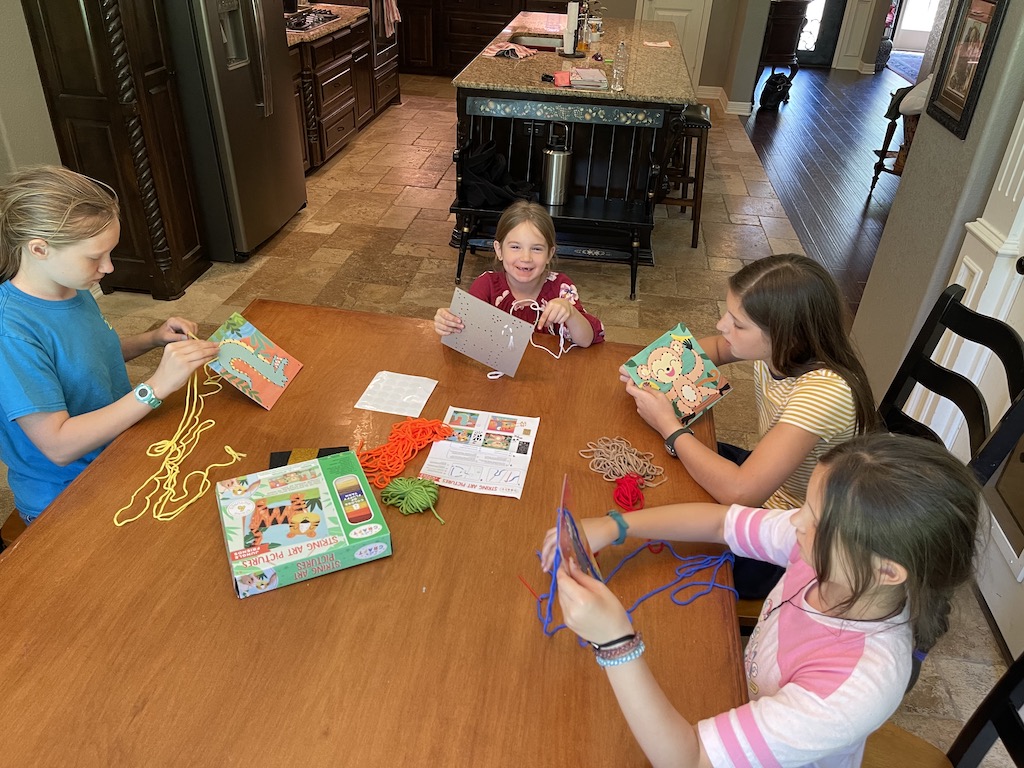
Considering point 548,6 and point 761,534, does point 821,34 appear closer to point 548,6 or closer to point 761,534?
point 548,6

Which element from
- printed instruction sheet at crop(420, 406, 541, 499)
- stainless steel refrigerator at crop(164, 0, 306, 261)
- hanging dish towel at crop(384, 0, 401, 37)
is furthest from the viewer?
hanging dish towel at crop(384, 0, 401, 37)

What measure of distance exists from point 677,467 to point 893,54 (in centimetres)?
1168

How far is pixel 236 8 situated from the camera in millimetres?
3379

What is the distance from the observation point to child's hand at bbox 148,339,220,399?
1338mm

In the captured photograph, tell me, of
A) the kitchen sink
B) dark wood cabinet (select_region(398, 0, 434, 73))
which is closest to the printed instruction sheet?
the kitchen sink

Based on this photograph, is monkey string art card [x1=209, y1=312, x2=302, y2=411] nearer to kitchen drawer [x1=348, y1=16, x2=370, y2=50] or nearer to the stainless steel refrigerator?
the stainless steel refrigerator

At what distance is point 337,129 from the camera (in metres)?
5.31

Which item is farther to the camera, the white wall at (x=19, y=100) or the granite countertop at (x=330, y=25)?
the granite countertop at (x=330, y=25)

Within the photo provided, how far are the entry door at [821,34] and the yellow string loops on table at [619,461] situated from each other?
946 cm

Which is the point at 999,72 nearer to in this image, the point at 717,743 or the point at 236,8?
the point at 717,743

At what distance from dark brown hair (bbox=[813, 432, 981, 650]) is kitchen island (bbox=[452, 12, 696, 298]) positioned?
109 inches

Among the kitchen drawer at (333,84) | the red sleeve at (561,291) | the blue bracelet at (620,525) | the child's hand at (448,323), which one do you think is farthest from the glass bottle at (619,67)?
the blue bracelet at (620,525)

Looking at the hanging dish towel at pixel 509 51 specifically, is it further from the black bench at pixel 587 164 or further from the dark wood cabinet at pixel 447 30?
the dark wood cabinet at pixel 447 30

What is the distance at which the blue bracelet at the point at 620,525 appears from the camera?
1153 millimetres
